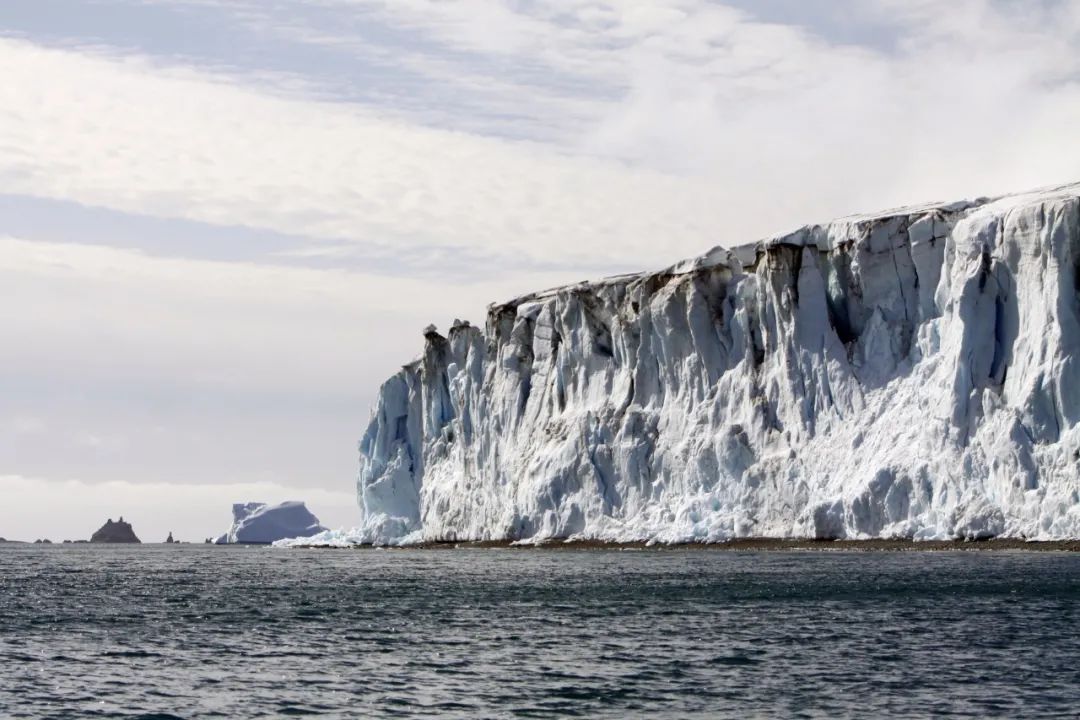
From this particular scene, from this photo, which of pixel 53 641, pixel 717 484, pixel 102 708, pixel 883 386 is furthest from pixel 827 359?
pixel 102 708

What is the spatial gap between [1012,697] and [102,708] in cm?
1520

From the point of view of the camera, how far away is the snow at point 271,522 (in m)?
157

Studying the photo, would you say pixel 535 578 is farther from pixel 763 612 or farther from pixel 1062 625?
pixel 1062 625

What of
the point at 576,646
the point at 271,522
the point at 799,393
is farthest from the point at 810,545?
the point at 271,522

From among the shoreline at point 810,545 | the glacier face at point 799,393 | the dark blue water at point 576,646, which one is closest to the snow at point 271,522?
the glacier face at point 799,393

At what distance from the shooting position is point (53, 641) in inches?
1378

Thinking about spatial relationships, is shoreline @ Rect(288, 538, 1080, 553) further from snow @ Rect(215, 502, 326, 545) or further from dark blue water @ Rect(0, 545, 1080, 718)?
snow @ Rect(215, 502, 326, 545)

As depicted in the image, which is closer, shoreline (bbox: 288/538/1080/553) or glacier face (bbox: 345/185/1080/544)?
shoreline (bbox: 288/538/1080/553)

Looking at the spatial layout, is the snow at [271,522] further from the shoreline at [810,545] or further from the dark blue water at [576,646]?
the dark blue water at [576,646]

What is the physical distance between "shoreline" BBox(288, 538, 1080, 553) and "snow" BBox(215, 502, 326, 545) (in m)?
64.1

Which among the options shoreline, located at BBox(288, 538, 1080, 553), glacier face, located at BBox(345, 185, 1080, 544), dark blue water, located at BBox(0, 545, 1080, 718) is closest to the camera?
dark blue water, located at BBox(0, 545, 1080, 718)

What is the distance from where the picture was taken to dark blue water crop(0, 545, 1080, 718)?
24219 millimetres

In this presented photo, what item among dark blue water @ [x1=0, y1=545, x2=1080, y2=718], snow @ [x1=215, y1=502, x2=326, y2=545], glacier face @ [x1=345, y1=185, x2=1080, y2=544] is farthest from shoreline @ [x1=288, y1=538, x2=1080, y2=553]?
snow @ [x1=215, y1=502, x2=326, y2=545]

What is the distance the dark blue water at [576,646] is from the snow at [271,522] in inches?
3974
